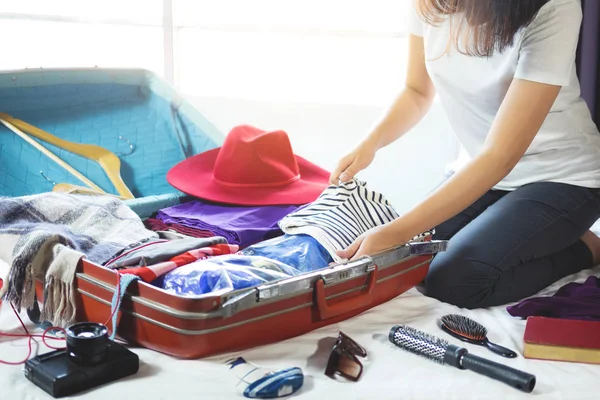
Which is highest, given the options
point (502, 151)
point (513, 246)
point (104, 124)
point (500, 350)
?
point (502, 151)

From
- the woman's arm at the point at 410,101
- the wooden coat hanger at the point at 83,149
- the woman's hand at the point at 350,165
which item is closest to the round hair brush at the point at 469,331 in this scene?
the woman's hand at the point at 350,165

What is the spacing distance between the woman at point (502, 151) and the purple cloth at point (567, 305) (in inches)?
3.3

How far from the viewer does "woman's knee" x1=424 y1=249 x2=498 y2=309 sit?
1499 millimetres

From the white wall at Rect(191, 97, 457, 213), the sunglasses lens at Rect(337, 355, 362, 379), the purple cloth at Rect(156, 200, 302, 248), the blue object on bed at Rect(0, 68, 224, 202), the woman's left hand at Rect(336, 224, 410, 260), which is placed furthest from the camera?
the white wall at Rect(191, 97, 457, 213)

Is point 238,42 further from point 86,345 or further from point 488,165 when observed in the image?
point 86,345

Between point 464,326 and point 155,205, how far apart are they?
2.68 ft

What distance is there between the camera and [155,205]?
5.86 feet

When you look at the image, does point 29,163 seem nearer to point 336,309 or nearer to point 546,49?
point 336,309

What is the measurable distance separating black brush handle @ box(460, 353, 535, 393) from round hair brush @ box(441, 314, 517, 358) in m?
0.11

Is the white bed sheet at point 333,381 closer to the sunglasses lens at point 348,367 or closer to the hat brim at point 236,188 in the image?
the sunglasses lens at point 348,367

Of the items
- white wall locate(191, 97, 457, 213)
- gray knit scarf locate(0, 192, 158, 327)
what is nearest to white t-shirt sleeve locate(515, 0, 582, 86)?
gray knit scarf locate(0, 192, 158, 327)

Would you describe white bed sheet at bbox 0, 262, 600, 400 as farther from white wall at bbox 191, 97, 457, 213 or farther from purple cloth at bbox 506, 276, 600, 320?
white wall at bbox 191, 97, 457, 213

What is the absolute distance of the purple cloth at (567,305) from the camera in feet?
4.50

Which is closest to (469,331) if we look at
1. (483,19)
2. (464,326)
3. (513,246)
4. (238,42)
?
(464,326)
